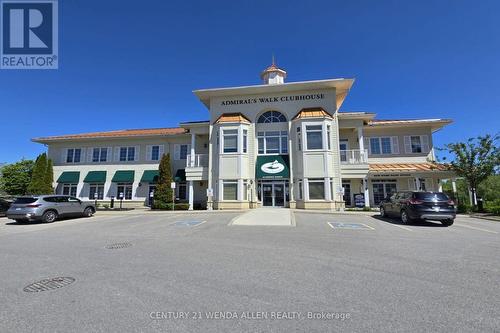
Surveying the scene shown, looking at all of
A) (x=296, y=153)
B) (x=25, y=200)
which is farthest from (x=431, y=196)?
(x=25, y=200)

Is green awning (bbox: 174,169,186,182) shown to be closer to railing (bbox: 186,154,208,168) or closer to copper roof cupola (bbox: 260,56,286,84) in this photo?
railing (bbox: 186,154,208,168)

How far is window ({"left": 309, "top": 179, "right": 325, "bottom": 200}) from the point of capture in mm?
21241

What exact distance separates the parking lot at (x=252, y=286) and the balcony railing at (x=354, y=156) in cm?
1402

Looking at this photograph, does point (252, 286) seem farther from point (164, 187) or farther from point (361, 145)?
point (164, 187)

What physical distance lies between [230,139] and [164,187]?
7710mm

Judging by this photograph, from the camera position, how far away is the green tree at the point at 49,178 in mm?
26828

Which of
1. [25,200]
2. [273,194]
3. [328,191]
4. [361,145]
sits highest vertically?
[361,145]

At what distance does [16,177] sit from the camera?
3800cm

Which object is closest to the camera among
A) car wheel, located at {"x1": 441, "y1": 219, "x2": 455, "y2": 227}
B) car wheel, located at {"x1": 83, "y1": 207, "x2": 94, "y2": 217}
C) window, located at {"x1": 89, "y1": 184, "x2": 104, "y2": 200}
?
car wheel, located at {"x1": 441, "y1": 219, "x2": 455, "y2": 227}

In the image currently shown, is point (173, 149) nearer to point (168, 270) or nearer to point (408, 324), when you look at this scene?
point (168, 270)

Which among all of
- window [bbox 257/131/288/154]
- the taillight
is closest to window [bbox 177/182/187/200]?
window [bbox 257/131/288/154]

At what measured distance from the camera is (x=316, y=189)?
841 inches

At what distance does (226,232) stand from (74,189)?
85.1 feet

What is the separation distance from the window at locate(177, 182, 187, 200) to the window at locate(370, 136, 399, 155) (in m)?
19.0
